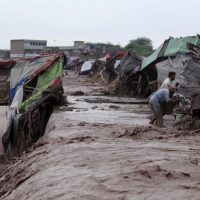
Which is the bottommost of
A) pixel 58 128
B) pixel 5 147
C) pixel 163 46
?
pixel 5 147

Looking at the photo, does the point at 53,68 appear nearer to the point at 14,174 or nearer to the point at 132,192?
the point at 14,174

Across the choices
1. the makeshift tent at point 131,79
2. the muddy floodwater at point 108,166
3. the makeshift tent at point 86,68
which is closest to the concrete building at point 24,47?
the makeshift tent at point 86,68

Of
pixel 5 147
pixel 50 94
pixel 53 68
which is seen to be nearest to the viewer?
pixel 5 147

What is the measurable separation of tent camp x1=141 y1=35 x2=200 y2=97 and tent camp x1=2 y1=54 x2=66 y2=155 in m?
3.73

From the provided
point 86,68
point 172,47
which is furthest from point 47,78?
point 86,68

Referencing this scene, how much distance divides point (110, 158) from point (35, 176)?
1031mm

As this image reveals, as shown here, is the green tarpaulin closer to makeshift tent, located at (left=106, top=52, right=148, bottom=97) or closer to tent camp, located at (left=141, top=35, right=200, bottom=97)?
tent camp, located at (left=141, top=35, right=200, bottom=97)

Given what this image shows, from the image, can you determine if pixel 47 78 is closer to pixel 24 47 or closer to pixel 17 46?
pixel 24 47

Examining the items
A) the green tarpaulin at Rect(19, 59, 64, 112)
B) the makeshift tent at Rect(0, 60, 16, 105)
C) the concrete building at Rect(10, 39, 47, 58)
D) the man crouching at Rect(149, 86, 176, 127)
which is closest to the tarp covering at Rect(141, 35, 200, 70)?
the green tarpaulin at Rect(19, 59, 64, 112)

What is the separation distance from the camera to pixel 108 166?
672 cm

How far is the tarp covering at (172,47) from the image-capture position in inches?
785

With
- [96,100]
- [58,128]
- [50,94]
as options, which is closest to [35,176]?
[58,128]

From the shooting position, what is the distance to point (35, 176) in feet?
22.7

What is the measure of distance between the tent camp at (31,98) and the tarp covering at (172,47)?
4.78m
